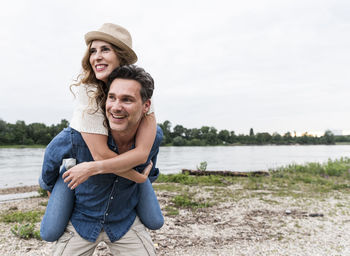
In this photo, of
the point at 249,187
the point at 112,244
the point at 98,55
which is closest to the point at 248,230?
the point at 112,244

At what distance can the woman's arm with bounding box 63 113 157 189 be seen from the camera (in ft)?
6.73

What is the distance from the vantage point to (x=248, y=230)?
5668mm

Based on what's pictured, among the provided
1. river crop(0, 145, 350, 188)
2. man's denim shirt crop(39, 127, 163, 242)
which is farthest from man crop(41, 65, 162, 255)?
river crop(0, 145, 350, 188)

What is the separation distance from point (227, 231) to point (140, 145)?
4.09 meters

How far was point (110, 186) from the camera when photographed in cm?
233

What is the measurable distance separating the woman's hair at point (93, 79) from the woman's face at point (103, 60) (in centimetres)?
5

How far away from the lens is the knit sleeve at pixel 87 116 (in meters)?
2.13

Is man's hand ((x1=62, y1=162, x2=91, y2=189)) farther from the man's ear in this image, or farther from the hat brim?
the hat brim

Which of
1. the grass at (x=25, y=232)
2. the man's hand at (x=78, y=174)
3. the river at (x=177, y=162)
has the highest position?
the man's hand at (x=78, y=174)

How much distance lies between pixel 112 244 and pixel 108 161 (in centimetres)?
85

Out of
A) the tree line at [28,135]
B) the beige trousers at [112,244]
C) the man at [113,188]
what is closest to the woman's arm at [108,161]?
the man at [113,188]

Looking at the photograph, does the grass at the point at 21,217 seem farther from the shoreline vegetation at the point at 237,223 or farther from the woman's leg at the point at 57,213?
the woman's leg at the point at 57,213

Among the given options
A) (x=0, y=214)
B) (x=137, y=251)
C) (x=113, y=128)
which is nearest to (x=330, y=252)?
(x=137, y=251)

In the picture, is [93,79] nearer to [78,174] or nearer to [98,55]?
[98,55]
